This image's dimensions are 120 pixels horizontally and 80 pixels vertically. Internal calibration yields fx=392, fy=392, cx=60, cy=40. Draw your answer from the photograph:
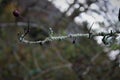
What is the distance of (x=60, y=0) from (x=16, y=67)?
2910 millimetres

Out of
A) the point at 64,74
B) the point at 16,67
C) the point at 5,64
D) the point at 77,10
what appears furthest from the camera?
the point at 5,64

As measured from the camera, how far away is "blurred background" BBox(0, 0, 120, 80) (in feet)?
11.0

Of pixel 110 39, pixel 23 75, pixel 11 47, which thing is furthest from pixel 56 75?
pixel 110 39

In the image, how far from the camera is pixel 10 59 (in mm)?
7125

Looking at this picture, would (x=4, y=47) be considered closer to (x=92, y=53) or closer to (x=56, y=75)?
(x=56, y=75)

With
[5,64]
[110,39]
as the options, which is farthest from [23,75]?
[110,39]

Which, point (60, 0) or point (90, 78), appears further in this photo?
point (90, 78)

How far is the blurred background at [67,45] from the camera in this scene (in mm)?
3361

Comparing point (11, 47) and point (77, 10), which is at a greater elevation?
point (77, 10)

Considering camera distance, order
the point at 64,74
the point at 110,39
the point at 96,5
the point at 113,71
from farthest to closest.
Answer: the point at 64,74
the point at 113,71
the point at 96,5
the point at 110,39

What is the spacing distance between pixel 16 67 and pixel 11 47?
431 mm

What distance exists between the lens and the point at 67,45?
21.2 ft

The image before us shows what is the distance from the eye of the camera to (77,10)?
378cm

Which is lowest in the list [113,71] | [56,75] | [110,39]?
[56,75]
